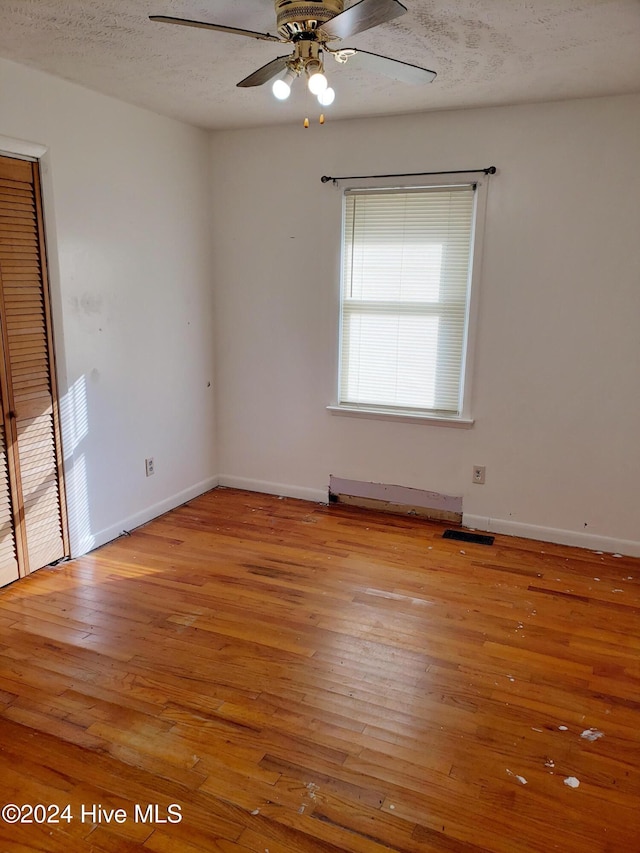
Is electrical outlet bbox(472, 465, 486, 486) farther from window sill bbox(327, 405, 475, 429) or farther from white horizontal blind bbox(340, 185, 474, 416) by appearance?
white horizontal blind bbox(340, 185, 474, 416)

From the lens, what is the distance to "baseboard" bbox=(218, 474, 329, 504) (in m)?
4.29

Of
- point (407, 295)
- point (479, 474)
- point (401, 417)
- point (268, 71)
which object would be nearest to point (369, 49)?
point (268, 71)

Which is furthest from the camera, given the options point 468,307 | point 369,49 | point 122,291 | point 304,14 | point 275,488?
point 275,488

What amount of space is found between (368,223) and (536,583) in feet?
7.94

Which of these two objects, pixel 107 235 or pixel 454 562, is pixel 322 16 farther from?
pixel 454 562

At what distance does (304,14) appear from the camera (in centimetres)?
189

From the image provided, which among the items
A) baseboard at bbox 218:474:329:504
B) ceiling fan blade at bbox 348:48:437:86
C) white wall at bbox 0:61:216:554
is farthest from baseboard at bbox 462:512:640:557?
ceiling fan blade at bbox 348:48:437:86

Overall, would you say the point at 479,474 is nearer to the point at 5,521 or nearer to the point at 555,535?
the point at 555,535

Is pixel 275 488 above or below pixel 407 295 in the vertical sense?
below

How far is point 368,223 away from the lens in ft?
12.4

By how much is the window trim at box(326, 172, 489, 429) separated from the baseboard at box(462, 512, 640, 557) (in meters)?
0.65

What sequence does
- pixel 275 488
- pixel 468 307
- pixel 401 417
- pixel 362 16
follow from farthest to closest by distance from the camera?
pixel 275 488
pixel 401 417
pixel 468 307
pixel 362 16

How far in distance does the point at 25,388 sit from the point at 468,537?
2.71 metres

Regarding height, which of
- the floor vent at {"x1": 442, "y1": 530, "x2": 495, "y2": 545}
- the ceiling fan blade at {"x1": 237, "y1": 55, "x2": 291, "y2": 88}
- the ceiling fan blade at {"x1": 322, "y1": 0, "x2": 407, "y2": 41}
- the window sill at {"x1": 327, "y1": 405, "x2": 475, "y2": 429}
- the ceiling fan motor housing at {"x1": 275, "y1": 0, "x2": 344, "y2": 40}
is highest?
the ceiling fan motor housing at {"x1": 275, "y1": 0, "x2": 344, "y2": 40}
